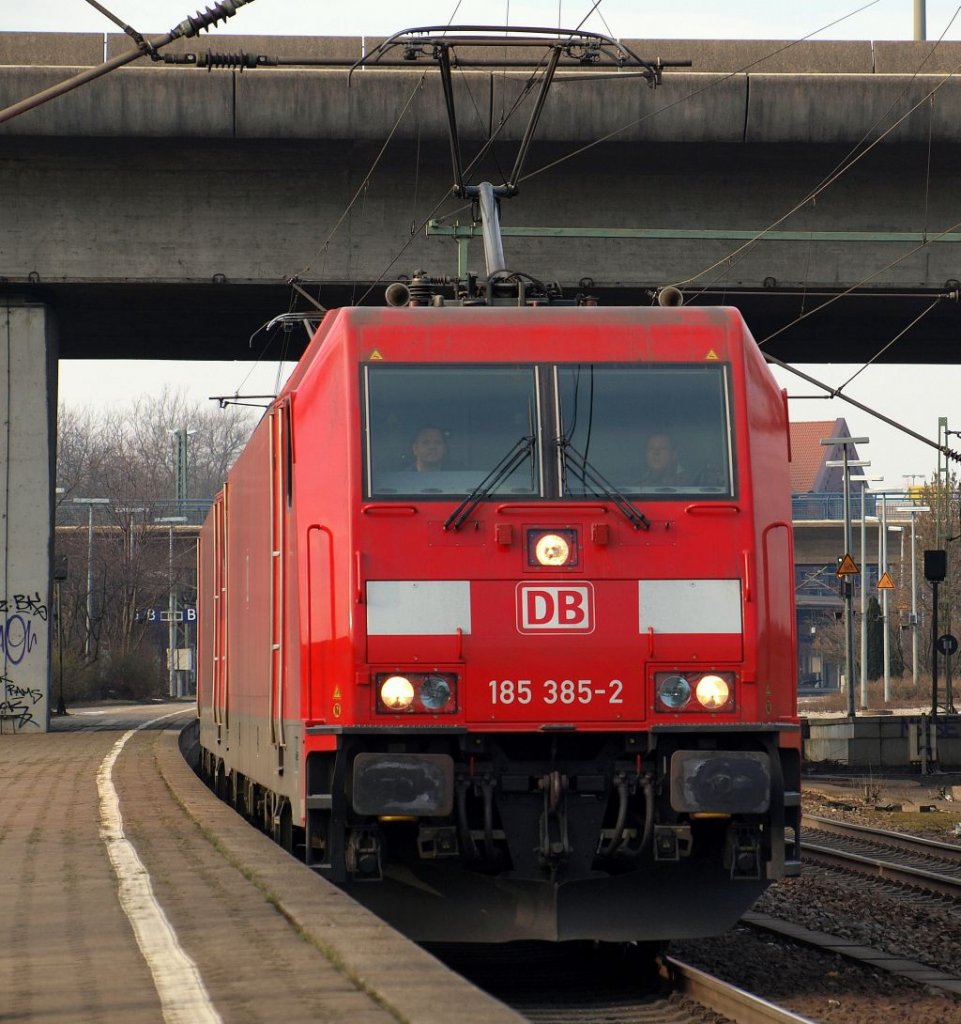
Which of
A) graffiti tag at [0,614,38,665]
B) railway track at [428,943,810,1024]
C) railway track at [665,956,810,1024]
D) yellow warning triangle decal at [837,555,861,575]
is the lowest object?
railway track at [428,943,810,1024]

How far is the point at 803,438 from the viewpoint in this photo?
120 m

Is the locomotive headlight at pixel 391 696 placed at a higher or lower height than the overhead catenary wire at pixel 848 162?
lower

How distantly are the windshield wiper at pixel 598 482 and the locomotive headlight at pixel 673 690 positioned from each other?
29.9 inches

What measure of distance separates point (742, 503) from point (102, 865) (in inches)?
166

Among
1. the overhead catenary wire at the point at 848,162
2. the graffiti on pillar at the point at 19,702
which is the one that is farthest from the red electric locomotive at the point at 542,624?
the graffiti on pillar at the point at 19,702

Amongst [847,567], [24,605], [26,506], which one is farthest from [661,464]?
→ [847,567]

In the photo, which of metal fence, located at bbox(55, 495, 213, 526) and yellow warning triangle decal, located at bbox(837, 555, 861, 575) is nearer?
yellow warning triangle decal, located at bbox(837, 555, 861, 575)

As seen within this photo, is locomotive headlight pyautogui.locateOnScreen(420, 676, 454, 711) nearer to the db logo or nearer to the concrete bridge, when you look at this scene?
the db logo

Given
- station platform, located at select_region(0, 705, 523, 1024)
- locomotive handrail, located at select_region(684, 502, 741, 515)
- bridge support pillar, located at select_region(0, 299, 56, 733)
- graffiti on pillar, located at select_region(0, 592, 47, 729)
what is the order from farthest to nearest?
graffiti on pillar, located at select_region(0, 592, 47, 729)
bridge support pillar, located at select_region(0, 299, 56, 733)
locomotive handrail, located at select_region(684, 502, 741, 515)
station platform, located at select_region(0, 705, 523, 1024)

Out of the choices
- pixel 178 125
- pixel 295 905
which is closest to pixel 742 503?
pixel 295 905

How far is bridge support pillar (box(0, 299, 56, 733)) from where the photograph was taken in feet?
86.2

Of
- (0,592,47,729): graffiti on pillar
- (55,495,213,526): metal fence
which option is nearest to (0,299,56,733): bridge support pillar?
(0,592,47,729): graffiti on pillar

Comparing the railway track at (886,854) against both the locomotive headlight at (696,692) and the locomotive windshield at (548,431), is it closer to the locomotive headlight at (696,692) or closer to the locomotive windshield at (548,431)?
the locomotive headlight at (696,692)

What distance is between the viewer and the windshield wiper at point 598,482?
875 centimetres
